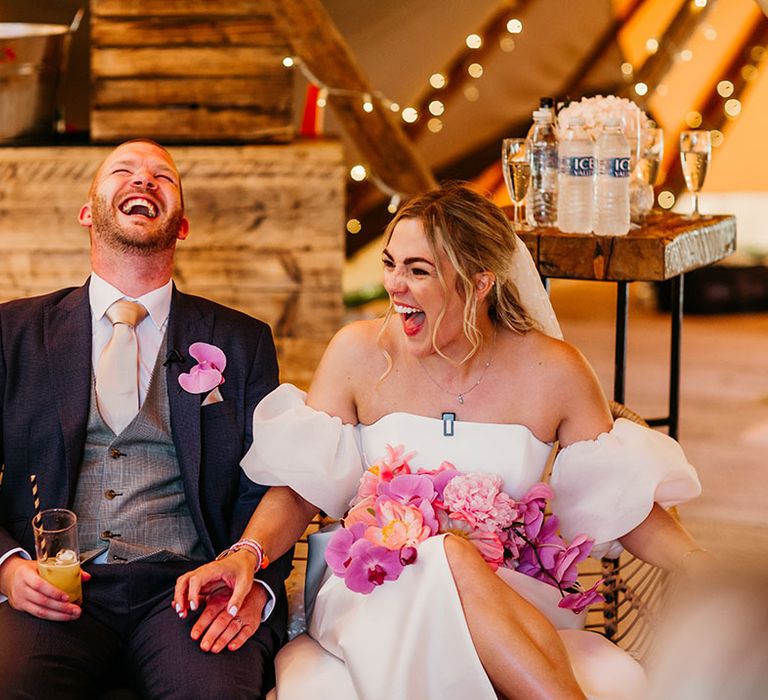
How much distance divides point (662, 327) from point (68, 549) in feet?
16.4

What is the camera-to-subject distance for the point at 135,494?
222cm

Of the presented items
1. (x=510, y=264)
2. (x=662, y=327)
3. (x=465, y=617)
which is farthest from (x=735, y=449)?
(x=465, y=617)

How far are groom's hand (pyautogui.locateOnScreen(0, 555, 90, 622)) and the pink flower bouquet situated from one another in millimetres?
432

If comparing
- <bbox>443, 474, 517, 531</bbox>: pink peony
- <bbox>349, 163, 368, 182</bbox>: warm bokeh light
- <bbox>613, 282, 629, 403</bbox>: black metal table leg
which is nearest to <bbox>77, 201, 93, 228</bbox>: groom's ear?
<bbox>443, 474, 517, 531</bbox>: pink peony

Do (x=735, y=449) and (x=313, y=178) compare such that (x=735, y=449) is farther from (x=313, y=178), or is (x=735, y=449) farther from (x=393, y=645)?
(x=393, y=645)

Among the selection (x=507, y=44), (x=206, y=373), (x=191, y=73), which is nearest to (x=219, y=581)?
(x=206, y=373)

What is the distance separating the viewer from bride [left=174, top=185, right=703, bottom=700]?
2100mm

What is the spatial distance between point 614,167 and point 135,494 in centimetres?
129

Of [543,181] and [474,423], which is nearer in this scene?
[474,423]

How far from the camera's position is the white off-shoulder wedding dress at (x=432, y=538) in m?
1.92

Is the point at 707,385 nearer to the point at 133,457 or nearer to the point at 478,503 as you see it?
the point at 478,503

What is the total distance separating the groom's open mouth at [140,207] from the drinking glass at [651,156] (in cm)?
129

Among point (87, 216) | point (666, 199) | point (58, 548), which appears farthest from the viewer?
point (666, 199)

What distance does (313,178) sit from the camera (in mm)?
4363
